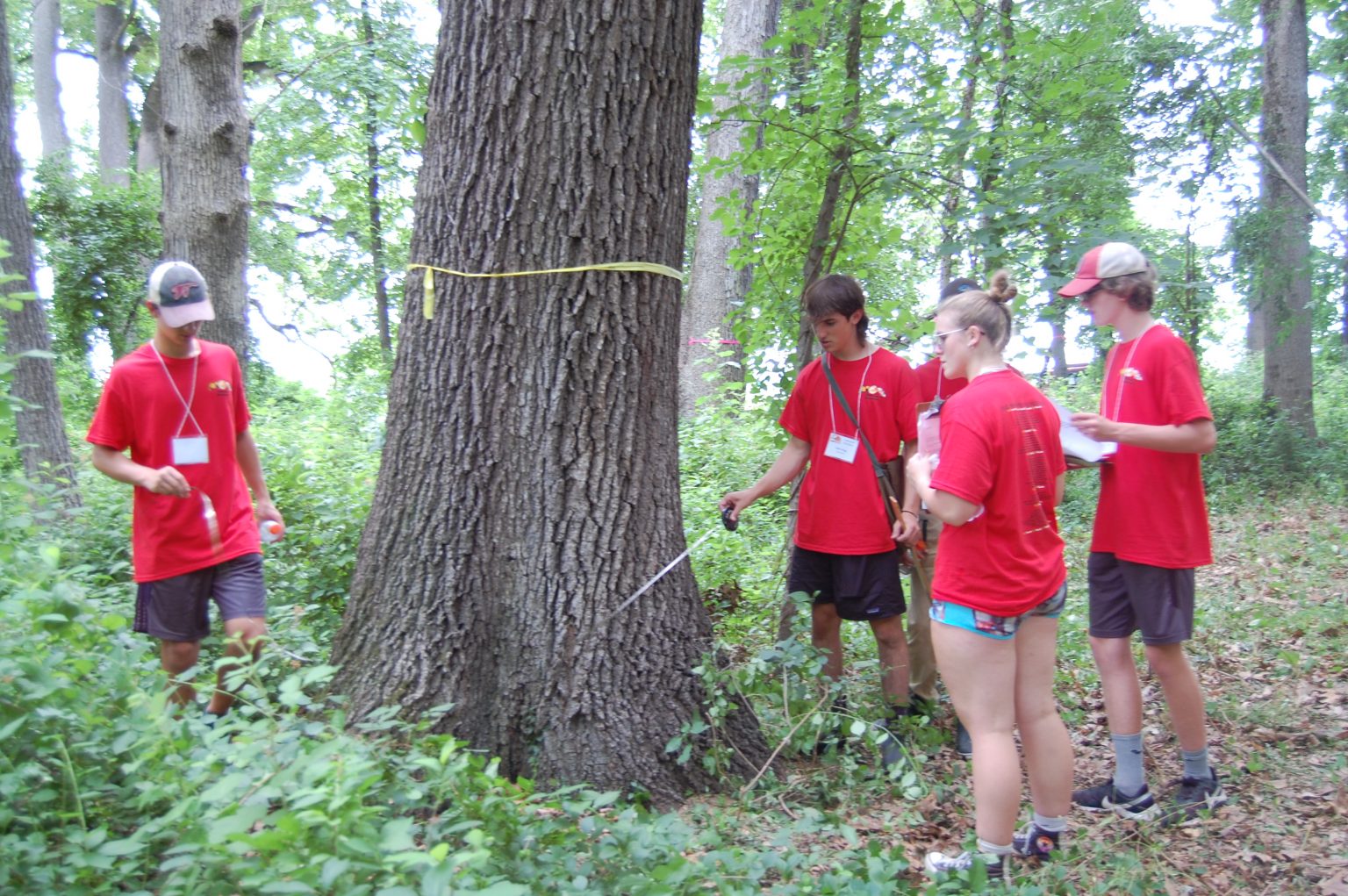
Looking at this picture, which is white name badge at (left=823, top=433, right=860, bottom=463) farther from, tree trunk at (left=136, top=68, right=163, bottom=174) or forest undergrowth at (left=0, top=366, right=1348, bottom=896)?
tree trunk at (left=136, top=68, right=163, bottom=174)

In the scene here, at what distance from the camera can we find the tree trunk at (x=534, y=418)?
3250mm

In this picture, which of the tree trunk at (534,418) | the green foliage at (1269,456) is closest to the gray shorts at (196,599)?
the tree trunk at (534,418)

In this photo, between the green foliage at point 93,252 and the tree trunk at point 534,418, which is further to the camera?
the green foliage at point 93,252

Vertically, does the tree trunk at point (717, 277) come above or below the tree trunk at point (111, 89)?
below

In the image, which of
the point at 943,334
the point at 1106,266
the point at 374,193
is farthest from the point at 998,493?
the point at 374,193

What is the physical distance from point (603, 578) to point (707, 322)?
9627 mm

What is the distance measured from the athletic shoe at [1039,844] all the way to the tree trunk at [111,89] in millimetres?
23959

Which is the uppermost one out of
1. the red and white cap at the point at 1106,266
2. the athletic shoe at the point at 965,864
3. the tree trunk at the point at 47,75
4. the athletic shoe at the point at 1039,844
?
the tree trunk at the point at 47,75

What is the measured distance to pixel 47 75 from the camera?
2216cm

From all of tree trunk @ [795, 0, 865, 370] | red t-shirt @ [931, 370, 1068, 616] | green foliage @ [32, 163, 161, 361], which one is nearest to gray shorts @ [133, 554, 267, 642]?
Answer: red t-shirt @ [931, 370, 1068, 616]

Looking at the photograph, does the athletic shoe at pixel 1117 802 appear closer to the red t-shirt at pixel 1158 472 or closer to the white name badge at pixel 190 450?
the red t-shirt at pixel 1158 472

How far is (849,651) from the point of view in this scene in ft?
17.0

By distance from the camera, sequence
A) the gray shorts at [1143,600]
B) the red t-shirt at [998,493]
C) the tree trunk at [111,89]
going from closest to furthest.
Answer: the red t-shirt at [998,493], the gray shorts at [1143,600], the tree trunk at [111,89]

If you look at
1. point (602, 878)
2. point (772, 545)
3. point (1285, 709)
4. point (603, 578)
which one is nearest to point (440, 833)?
point (602, 878)
